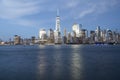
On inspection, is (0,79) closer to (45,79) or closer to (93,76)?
(45,79)

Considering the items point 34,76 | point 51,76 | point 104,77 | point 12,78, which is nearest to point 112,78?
point 104,77

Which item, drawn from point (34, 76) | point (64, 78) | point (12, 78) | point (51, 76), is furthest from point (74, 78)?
point (12, 78)

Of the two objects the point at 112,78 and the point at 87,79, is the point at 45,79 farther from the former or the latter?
the point at 112,78

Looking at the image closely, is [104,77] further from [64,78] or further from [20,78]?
[20,78]

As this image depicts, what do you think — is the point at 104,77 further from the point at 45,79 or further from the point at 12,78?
the point at 12,78

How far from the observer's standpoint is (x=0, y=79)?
48.8 metres

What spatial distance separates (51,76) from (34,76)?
3.30 m

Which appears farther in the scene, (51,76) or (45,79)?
(51,76)

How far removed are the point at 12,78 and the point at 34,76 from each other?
4277 mm

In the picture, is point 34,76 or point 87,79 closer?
point 87,79

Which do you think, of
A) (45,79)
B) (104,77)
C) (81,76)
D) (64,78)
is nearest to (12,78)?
(45,79)

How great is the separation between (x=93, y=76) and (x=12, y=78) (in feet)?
48.9

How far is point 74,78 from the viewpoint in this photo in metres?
48.3

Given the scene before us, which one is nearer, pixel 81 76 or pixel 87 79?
pixel 87 79
